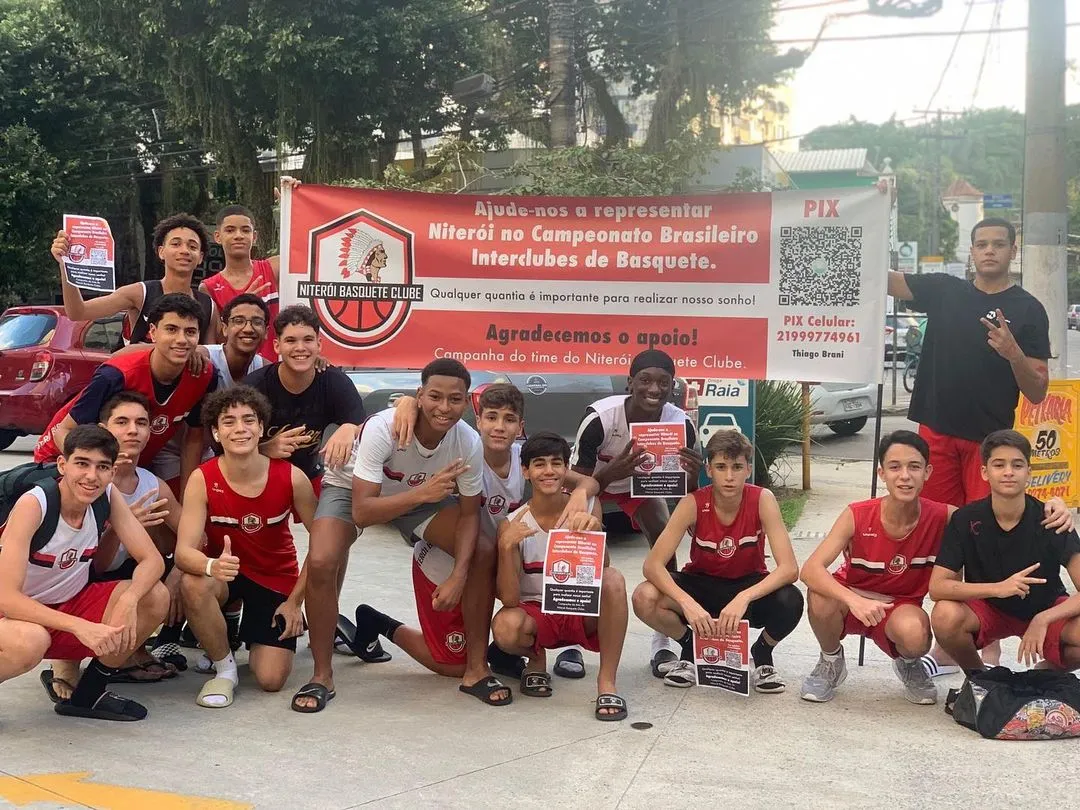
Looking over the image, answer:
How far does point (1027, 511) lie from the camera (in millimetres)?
4520

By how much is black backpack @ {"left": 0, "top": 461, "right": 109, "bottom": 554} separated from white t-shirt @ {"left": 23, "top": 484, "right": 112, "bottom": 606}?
2 centimetres

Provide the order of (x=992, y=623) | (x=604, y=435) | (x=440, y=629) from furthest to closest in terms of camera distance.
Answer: (x=604, y=435) < (x=440, y=629) < (x=992, y=623)

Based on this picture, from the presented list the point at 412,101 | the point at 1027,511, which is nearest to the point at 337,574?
the point at 1027,511

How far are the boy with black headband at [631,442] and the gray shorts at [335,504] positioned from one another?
1139mm

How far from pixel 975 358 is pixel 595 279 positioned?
6.85ft

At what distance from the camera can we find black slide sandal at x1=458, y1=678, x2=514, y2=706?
4727 millimetres

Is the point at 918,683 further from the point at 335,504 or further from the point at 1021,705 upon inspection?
the point at 335,504

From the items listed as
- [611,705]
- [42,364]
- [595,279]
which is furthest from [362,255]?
[42,364]

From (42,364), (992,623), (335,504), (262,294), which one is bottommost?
(992,623)

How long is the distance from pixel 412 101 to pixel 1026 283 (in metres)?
13.0

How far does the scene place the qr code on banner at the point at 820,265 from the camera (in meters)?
6.07

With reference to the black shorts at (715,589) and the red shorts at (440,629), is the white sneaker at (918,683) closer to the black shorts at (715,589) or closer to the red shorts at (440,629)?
the black shorts at (715,589)

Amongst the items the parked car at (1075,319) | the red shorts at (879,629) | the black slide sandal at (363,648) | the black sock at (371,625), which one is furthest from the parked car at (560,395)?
the parked car at (1075,319)

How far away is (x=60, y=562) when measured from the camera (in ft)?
14.1
